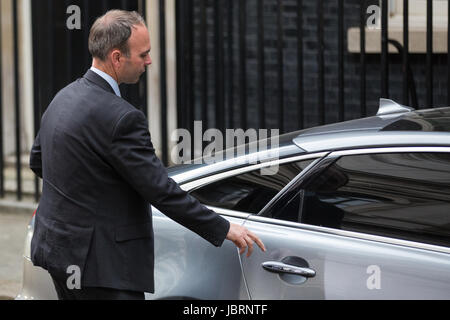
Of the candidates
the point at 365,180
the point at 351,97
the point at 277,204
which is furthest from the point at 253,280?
the point at 351,97

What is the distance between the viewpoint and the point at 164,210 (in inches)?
160

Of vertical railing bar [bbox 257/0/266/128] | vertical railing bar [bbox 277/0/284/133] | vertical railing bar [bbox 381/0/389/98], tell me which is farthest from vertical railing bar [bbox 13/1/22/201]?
vertical railing bar [bbox 381/0/389/98]

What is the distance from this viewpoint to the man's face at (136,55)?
4.12m

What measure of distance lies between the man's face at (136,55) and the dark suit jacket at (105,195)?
97mm

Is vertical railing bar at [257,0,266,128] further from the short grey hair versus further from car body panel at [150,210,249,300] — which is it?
the short grey hair

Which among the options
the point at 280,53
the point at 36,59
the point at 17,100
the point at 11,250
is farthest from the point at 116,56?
the point at 17,100

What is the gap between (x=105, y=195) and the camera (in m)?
4.06

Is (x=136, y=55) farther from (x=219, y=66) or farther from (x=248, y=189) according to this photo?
(x=219, y=66)

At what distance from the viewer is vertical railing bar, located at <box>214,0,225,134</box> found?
8242mm

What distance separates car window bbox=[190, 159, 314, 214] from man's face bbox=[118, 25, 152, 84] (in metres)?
0.65

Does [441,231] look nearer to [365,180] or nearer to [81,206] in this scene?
[365,180]

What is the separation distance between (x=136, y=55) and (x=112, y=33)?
127 mm

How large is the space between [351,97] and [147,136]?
4731 millimetres
